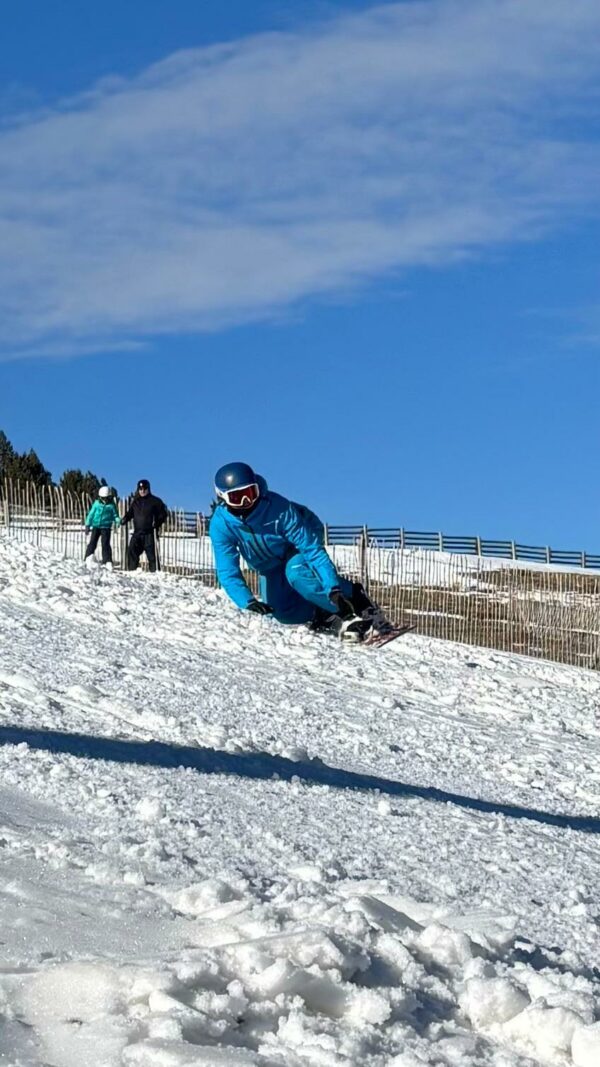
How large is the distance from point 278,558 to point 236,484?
38.9 inches

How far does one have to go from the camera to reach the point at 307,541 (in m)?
9.58

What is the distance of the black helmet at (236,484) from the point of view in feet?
29.2

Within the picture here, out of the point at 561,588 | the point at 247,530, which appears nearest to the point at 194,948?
the point at 247,530

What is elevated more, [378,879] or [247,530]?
[247,530]

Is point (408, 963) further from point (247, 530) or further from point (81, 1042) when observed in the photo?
point (247, 530)

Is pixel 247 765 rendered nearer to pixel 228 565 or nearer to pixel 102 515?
pixel 228 565

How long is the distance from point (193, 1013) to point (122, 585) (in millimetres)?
17661

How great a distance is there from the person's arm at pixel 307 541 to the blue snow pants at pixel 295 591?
6 centimetres

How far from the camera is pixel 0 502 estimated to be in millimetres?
33469

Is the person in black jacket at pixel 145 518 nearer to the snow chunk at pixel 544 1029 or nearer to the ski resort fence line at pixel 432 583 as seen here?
the ski resort fence line at pixel 432 583

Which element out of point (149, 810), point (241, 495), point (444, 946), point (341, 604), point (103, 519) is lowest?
point (444, 946)

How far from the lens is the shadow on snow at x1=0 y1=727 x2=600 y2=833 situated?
8328 millimetres

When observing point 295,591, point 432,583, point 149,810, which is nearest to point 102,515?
point 432,583

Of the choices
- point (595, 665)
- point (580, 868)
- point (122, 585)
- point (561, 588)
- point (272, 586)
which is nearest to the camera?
point (580, 868)
